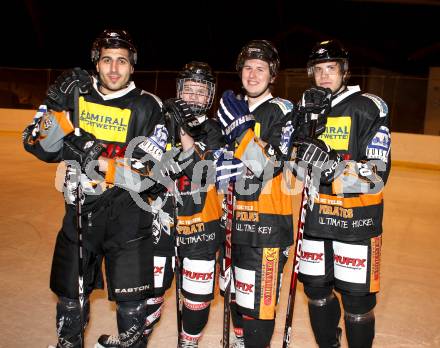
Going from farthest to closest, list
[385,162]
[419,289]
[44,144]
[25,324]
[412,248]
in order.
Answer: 1. [412,248]
2. [419,289]
3. [25,324]
4. [385,162]
5. [44,144]

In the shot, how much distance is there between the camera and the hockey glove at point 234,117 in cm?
221

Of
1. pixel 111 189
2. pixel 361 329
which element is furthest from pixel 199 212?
pixel 361 329

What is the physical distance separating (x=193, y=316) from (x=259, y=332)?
426mm

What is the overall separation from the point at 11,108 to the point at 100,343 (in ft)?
38.3

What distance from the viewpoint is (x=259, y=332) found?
2.36 metres

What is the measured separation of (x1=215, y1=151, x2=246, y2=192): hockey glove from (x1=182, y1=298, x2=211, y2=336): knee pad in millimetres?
638

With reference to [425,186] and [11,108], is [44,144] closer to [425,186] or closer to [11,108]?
[425,186]

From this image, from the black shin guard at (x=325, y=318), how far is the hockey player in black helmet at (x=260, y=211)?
1.21 ft

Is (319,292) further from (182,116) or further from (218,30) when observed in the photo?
(218,30)

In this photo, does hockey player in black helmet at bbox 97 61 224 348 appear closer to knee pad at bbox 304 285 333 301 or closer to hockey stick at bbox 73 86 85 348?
hockey stick at bbox 73 86 85 348

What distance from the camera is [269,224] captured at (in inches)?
92.8

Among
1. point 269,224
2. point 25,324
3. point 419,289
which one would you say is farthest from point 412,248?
point 25,324

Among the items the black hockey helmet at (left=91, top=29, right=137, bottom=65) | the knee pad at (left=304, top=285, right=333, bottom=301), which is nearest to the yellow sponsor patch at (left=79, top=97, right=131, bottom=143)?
the black hockey helmet at (left=91, top=29, right=137, bottom=65)

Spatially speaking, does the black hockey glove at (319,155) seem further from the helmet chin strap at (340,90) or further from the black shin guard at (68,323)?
the black shin guard at (68,323)
